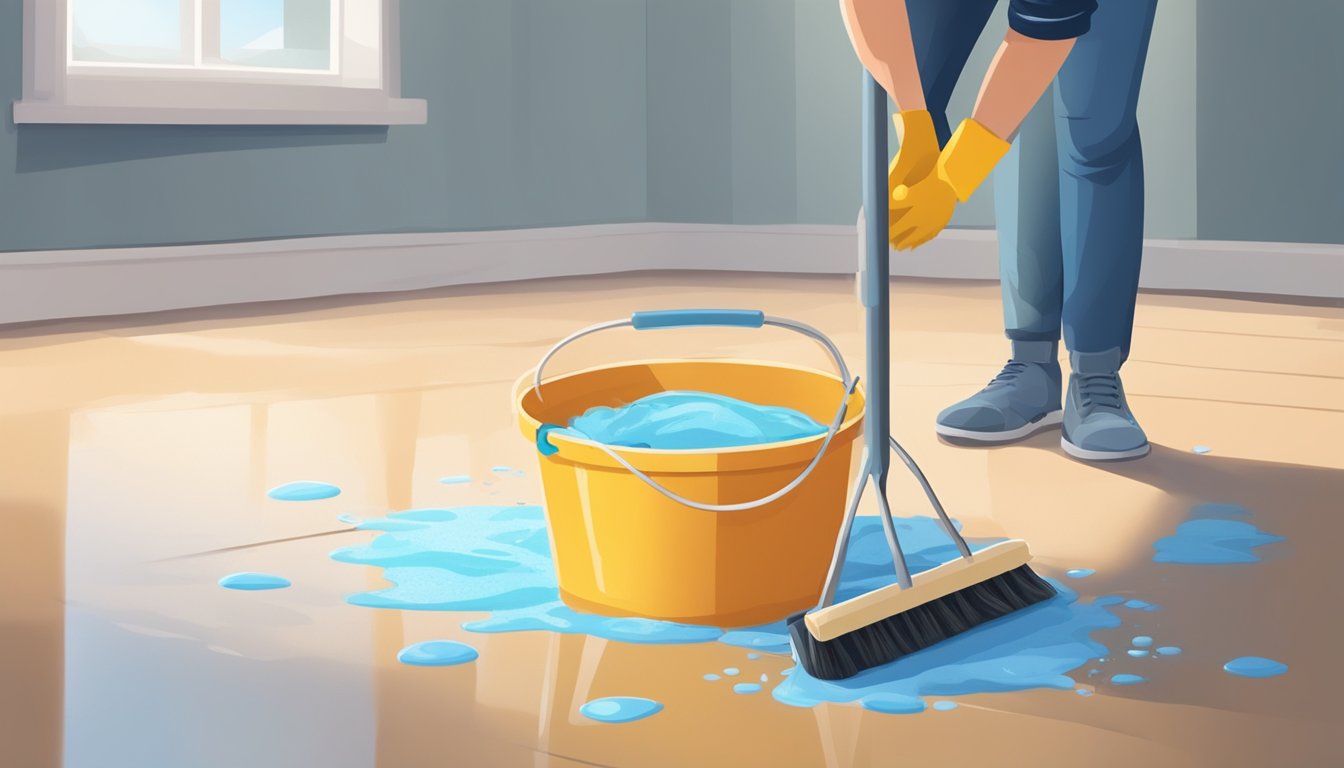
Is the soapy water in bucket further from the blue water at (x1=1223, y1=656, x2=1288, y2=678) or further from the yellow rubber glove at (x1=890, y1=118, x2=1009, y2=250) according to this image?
the yellow rubber glove at (x1=890, y1=118, x2=1009, y2=250)

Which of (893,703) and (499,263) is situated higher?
(499,263)

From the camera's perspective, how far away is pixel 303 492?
1.62m

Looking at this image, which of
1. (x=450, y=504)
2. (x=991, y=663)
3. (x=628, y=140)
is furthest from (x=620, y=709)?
(x=628, y=140)

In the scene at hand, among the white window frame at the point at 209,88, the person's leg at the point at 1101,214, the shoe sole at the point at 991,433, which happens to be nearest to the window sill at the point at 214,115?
the white window frame at the point at 209,88

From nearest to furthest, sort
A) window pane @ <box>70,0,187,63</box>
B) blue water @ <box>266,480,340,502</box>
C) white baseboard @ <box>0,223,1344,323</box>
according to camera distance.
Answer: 1. blue water @ <box>266,480,340,502</box>
2. white baseboard @ <box>0,223,1344,323</box>
3. window pane @ <box>70,0,187,63</box>

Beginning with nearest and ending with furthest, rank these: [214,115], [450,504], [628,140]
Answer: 1. [450,504]
2. [214,115]
3. [628,140]

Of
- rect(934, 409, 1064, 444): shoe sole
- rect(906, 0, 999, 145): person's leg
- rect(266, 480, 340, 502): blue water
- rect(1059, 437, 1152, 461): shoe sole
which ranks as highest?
rect(906, 0, 999, 145): person's leg

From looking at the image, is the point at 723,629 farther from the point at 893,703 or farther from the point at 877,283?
the point at 877,283

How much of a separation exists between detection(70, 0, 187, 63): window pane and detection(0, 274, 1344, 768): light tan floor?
0.74 metres

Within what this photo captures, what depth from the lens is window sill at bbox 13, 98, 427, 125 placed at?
2.98 metres

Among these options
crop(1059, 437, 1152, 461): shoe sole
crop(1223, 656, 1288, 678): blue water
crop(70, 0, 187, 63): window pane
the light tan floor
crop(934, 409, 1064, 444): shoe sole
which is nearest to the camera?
the light tan floor

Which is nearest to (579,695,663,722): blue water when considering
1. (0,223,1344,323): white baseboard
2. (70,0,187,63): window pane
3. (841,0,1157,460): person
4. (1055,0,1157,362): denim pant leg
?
(841,0,1157,460): person

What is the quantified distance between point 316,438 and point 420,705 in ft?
3.09

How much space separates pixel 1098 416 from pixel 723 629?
821 mm
